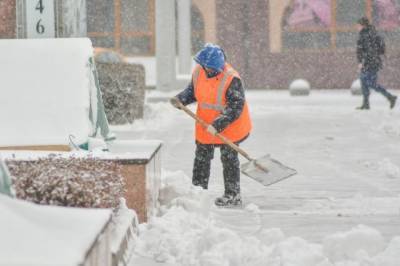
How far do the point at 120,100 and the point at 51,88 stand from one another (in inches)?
330

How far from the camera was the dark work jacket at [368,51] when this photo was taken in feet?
60.0

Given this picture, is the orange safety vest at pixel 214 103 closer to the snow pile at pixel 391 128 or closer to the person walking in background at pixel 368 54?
the snow pile at pixel 391 128

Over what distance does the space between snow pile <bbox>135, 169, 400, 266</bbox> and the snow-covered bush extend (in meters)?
0.42

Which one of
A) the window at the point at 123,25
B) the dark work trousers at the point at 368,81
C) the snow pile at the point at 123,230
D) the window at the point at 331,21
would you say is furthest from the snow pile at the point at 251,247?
the window at the point at 123,25

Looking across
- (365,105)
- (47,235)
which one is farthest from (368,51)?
(47,235)

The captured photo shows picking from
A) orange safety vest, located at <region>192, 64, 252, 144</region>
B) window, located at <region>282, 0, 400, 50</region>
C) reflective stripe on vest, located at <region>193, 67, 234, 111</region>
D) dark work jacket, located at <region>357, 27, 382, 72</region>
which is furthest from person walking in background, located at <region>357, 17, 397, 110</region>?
reflective stripe on vest, located at <region>193, 67, 234, 111</region>

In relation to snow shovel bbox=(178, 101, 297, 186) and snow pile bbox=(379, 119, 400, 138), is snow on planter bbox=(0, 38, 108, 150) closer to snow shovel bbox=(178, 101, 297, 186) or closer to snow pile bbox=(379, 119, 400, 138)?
snow shovel bbox=(178, 101, 297, 186)

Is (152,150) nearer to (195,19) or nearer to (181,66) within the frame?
(181,66)

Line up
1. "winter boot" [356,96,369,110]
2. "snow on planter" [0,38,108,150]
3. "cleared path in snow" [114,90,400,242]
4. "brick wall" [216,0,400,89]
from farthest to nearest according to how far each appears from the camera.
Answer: "brick wall" [216,0,400,89], "winter boot" [356,96,369,110], "cleared path in snow" [114,90,400,242], "snow on planter" [0,38,108,150]

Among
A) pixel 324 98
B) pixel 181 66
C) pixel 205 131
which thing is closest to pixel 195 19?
pixel 181 66

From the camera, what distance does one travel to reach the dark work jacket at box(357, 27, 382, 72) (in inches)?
720

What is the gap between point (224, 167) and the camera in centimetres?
866

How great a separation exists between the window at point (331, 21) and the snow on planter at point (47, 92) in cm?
1846

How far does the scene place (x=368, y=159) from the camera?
1189cm
